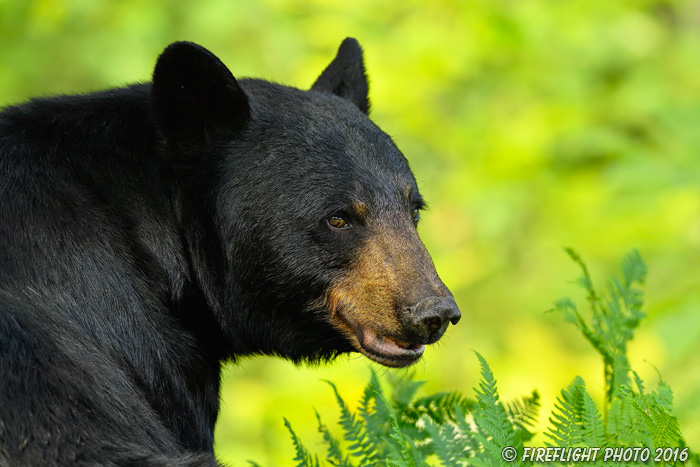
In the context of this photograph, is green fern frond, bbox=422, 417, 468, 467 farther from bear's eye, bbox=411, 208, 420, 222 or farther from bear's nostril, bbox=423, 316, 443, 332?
bear's eye, bbox=411, 208, 420, 222

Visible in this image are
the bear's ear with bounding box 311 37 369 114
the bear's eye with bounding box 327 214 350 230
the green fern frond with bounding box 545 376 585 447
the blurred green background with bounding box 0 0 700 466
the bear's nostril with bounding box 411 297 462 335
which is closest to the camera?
the green fern frond with bounding box 545 376 585 447

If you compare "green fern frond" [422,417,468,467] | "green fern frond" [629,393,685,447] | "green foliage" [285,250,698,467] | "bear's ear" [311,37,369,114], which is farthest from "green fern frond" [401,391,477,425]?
"bear's ear" [311,37,369,114]

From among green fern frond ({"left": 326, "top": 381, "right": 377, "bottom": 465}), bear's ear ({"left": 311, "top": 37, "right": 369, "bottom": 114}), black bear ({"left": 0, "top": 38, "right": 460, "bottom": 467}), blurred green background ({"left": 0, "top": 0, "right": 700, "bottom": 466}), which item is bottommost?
green fern frond ({"left": 326, "top": 381, "right": 377, "bottom": 465})

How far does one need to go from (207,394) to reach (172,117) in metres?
1.25

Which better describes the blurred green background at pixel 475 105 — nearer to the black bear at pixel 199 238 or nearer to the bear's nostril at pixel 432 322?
the black bear at pixel 199 238

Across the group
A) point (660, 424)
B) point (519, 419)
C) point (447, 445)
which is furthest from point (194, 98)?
point (660, 424)

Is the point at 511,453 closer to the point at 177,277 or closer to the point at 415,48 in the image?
the point at 177,277

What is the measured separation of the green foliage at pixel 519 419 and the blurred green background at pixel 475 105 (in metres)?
4.00

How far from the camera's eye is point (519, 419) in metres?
3.53

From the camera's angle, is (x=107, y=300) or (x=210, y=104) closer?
(x=107, y=300)

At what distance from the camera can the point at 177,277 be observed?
3.61 m

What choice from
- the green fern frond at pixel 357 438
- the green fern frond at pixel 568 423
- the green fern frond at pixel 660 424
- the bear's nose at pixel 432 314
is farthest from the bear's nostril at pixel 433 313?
the green fern frond at pixel 660 424

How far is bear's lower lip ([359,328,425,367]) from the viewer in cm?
374

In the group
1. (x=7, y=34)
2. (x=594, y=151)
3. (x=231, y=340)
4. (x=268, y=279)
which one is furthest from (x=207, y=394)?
(x=7, y=34)
